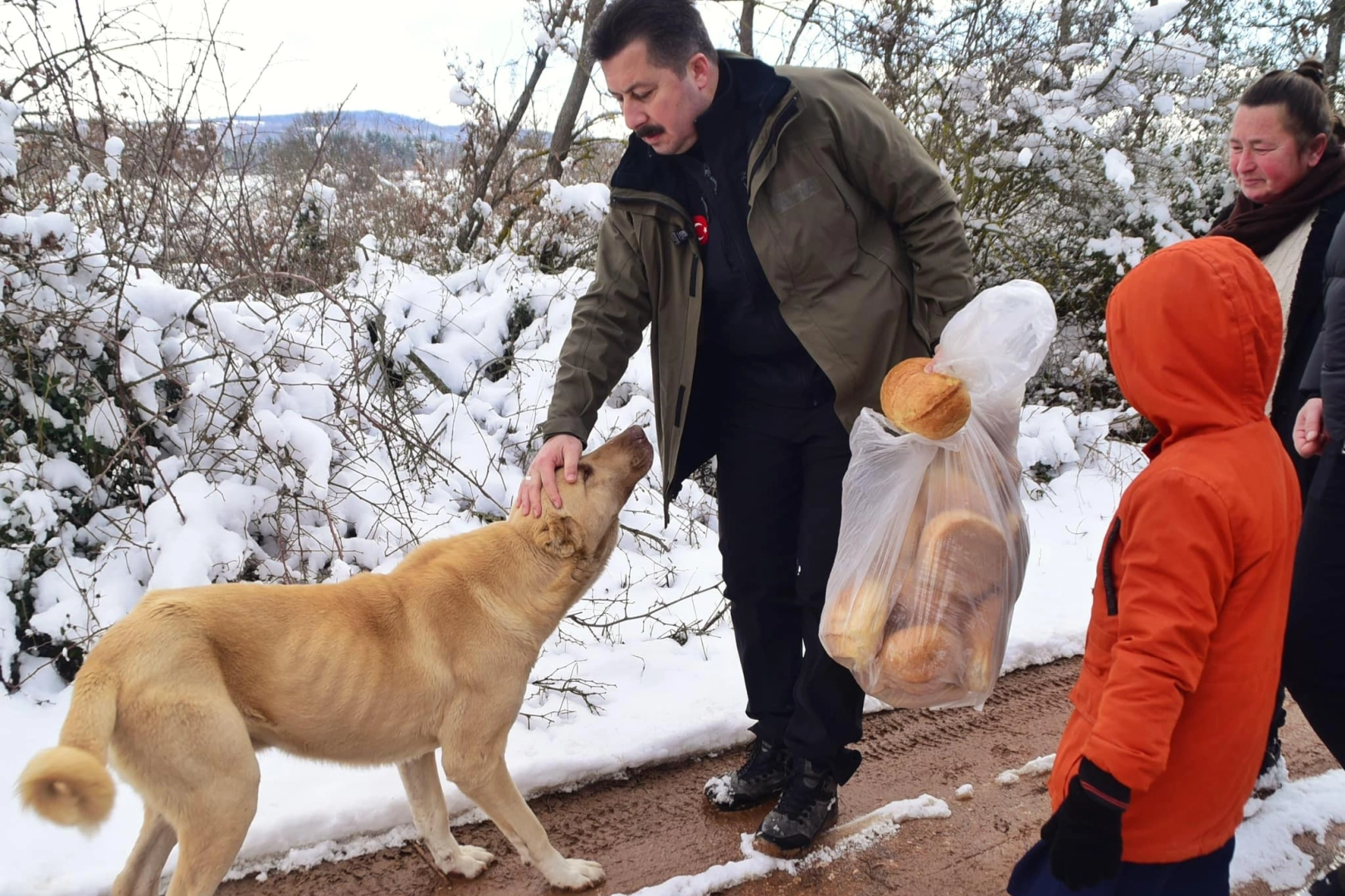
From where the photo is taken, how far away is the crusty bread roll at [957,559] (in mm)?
2379

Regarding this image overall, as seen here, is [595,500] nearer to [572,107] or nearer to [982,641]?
[982,641]

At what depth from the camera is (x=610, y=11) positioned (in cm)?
260

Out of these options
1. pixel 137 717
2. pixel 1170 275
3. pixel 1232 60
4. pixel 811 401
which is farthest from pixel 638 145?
pixel 1232 60

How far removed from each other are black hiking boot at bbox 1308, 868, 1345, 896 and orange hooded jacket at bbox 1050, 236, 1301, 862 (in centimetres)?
112

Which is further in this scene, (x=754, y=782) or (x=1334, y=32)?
(x=1334, y=32)

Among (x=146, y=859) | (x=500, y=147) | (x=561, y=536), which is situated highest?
(x=500, y=147)

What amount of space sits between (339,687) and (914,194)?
228cm

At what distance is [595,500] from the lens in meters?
3.05

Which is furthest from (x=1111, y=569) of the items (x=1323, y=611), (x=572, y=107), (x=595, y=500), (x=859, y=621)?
(x=572, y=107)

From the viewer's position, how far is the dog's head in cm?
297

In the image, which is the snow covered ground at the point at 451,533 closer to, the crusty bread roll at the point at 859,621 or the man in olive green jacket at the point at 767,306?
the man in olive green jacket at the point at 767,306

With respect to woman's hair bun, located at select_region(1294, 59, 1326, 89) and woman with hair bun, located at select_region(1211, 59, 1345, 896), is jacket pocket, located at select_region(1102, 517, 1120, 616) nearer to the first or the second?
woman with hair bun, located at select_region(1211, 59, 1345, 896)

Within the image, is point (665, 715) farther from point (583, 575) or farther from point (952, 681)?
point (952, 681)

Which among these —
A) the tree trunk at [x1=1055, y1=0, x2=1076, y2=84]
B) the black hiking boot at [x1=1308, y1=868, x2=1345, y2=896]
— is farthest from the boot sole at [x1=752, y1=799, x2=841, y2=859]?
the tree trunk at [x1=1055, y1=0, x2=1076, y2=84]
